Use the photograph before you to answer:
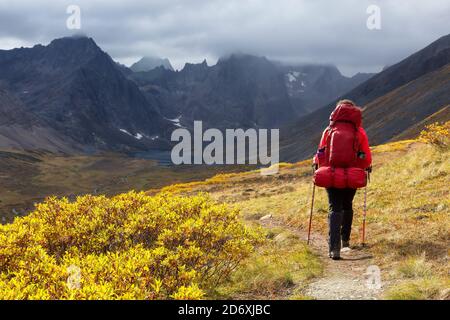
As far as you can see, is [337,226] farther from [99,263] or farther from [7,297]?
[7,297]

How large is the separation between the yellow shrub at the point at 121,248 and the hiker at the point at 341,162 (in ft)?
7.28

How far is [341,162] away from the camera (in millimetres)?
10078

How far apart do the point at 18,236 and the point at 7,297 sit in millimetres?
2470

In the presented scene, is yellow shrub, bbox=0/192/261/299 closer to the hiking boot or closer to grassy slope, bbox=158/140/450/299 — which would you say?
grassy slope, bbox=158/140/450/299

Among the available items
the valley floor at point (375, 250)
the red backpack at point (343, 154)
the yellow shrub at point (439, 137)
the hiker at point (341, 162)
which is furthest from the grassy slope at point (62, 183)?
the red backpack at point (343, 154)

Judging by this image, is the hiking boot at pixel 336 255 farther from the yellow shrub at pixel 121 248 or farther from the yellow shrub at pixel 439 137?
the yellow shrub at pixel 439 137

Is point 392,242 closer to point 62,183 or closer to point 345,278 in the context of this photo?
point 345,278

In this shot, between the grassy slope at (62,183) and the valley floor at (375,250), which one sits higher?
the valley floor at (375,250)

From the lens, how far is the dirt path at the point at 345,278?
777 centimetres

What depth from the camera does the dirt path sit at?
777cm

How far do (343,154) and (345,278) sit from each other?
2859mm

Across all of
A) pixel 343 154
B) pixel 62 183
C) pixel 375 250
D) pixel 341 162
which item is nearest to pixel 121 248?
pixel 341 162

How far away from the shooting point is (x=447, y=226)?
10883mm
